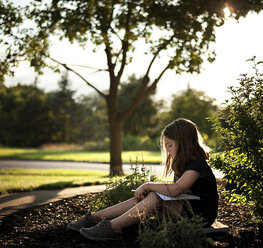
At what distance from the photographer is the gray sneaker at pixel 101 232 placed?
3428mm

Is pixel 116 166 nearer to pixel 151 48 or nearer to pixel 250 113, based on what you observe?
pixel 151 48

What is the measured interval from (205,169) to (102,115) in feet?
147

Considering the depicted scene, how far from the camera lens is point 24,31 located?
1092cm

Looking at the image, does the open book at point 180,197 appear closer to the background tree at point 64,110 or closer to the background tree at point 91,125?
the background tree at point 64,110

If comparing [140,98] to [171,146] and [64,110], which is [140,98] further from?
[64,110]

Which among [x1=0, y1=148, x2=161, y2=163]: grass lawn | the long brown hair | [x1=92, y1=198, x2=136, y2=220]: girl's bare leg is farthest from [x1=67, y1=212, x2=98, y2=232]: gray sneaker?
[x1=0, y1=148, x2=161, y2=163]: grass lawn

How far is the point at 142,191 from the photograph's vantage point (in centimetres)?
352

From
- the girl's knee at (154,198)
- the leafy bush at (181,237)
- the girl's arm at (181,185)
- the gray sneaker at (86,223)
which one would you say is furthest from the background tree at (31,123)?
the leafy bush at (181,237)

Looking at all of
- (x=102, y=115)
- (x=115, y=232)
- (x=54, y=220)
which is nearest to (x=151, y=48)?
(x=54, y=220)

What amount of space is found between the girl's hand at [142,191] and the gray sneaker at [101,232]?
0.39 meters

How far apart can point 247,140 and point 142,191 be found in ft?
3.88

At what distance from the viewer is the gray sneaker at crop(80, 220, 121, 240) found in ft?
11.2

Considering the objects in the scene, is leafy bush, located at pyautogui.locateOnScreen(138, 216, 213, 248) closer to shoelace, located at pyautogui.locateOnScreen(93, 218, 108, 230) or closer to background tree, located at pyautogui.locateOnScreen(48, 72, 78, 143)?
shoelace, located at pyautogui.locateOnScreen(93, 218, 108, 230)

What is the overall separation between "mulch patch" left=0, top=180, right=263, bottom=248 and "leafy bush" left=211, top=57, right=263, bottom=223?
1.02 feet
